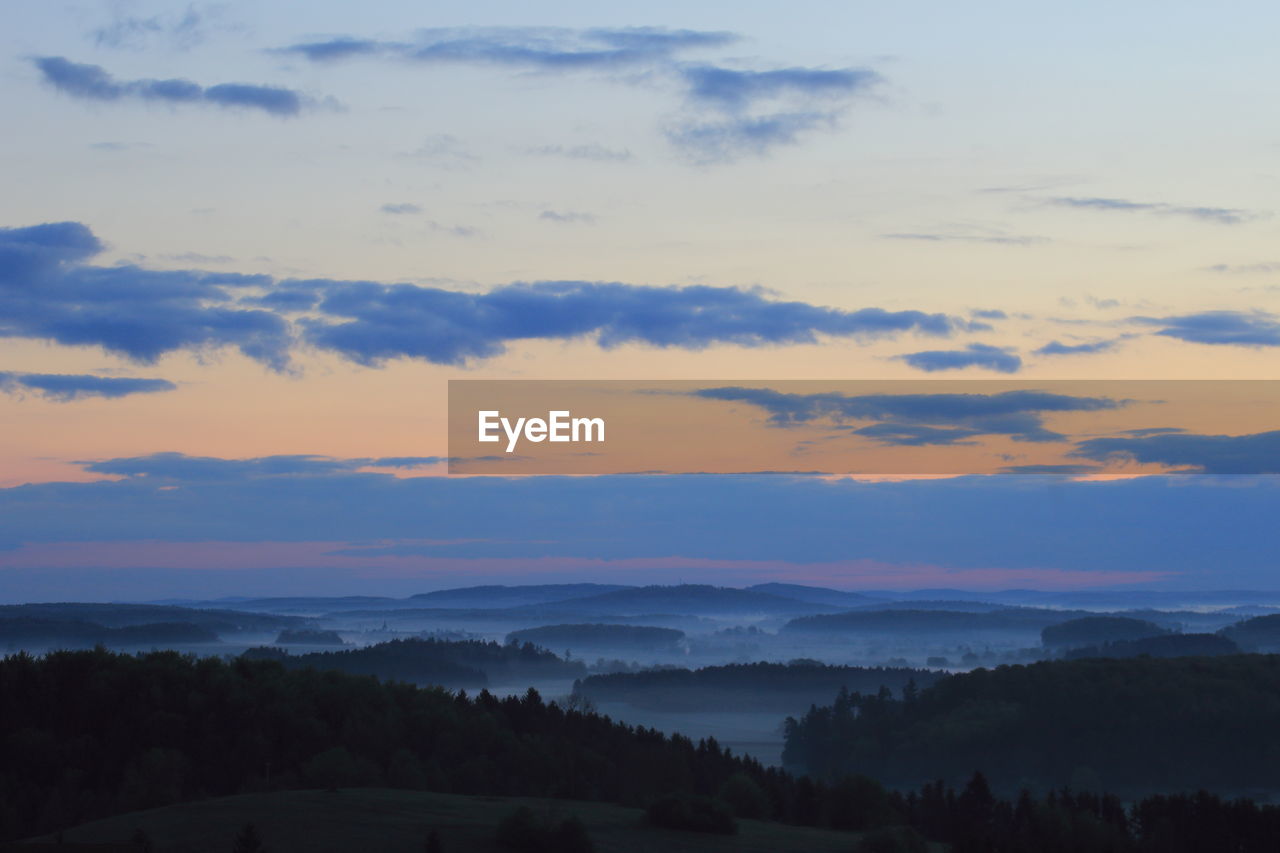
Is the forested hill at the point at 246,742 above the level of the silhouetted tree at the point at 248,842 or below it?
below

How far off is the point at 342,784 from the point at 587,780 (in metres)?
48.3

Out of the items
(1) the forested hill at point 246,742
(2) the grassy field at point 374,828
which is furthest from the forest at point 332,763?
(2) the grassy field at point 374,828

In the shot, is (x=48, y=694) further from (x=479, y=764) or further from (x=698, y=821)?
(x=698, y=821)

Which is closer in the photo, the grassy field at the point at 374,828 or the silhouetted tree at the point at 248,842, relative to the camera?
the silhouetted tree at the point at 248,842

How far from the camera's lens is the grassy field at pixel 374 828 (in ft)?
285

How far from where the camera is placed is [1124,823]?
149375mm

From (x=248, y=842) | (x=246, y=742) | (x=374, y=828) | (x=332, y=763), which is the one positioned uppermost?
(x=248, y=842)

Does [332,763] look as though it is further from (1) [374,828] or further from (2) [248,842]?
(2) [248,842]

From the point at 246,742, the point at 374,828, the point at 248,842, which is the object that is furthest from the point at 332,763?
the point at 248,842

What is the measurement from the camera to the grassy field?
87.0 meters

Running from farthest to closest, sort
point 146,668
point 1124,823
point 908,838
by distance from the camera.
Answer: point 146,668, point 1124,823, point 908,838

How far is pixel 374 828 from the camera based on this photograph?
90.4m

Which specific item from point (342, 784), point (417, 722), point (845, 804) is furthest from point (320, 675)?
point (845, 804)

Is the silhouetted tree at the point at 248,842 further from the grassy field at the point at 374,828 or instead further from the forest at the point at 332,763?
the forest at the point at 332,763
